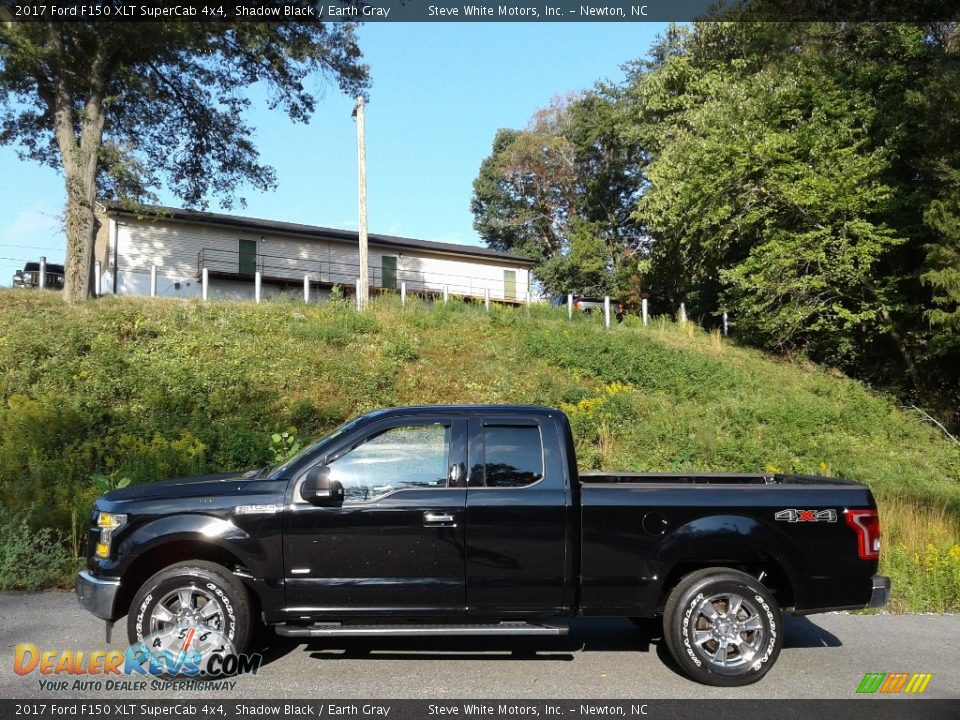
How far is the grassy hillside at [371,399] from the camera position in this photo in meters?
9.96

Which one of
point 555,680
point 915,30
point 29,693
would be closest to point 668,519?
point 555,680

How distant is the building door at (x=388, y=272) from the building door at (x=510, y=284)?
6.82 metres

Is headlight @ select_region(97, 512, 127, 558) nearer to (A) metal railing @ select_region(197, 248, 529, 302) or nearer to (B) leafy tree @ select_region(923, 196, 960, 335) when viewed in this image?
(B) leafy tree @ select_region(923, 196, 960, 335)

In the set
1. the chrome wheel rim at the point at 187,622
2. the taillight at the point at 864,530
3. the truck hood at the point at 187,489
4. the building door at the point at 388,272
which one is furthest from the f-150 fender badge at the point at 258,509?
the building door at the point at 388,272

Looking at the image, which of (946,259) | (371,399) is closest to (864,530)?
(371,399)

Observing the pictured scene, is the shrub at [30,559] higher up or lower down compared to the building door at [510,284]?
lower down

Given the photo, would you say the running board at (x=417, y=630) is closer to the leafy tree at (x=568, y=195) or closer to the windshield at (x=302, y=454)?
the windshield at (x=302, y=454)

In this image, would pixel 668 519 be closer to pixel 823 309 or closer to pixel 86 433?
pixel 86 433

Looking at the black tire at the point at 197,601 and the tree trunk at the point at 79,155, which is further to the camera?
the tree trunk at the point at 79,155

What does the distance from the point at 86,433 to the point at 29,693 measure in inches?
356

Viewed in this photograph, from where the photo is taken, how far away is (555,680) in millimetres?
5184

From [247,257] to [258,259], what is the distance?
0.49 metres

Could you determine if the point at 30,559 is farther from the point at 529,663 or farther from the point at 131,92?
the point at 131,92

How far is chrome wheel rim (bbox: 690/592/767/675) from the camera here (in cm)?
519
